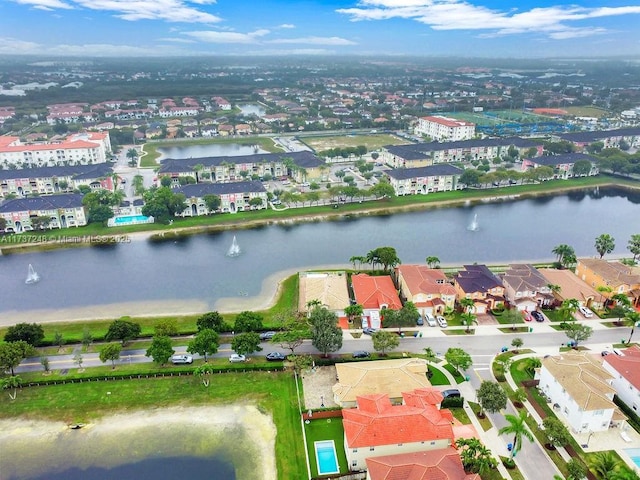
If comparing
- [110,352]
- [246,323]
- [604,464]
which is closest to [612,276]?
[604,464]

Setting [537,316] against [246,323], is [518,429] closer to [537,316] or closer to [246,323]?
[537,316]

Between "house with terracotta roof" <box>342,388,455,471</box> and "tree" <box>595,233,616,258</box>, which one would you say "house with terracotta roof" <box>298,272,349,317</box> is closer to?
"house with terracotta roof" <box>342,388,455,471</box>

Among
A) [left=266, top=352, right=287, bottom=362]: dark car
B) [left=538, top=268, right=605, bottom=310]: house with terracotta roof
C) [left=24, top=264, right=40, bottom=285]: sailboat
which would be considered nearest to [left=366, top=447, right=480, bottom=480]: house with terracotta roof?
[left=266, top=352, right=287, bottom=362]: dark car

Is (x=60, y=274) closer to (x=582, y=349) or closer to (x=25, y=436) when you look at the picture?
(x=25, y=436)

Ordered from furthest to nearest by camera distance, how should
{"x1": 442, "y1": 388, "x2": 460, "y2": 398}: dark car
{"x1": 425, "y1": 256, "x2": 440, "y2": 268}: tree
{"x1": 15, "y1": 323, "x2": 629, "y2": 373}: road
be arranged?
{"x1": 425, "y1": 256, "x2": 440, "y2": 268}: tree → {"x1": 15, "y1": 323, "x2": 629, "y2": 373}: road → {"x1": 442, "y1": 388, "x2": 460, "y2": 398}: dark car

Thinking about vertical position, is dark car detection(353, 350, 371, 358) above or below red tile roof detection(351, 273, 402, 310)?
below

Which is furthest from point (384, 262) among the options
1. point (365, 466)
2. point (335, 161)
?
point (335, 161)

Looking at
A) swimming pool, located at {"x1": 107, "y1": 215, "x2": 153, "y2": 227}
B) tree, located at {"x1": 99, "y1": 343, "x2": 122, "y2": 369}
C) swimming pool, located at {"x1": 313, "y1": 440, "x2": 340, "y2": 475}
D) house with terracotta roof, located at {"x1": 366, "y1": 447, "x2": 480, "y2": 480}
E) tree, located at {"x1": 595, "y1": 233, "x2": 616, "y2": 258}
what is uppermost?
tree, located at {"x1": 595, "y1": 233, "x2": 616, "y2": 258}
